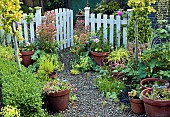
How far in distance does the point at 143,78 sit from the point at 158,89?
0.75 meters

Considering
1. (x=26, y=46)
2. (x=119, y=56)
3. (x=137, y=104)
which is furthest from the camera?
(x=26, y=46)

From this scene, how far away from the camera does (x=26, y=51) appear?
20.7ft

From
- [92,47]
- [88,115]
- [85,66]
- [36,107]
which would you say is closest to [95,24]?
[92,47]

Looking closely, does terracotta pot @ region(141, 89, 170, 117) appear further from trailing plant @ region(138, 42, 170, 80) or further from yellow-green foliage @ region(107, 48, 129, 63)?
yellow-green foliage @ region(107, 48, 129, 63)

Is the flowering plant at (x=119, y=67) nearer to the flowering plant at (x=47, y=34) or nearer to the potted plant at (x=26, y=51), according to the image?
the flowering plant at (x=47, y=34)

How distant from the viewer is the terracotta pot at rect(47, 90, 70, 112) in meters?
4.45

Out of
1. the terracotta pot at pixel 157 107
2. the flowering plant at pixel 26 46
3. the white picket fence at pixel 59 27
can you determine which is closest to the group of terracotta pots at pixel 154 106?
the terracotta pot at pixel 157 107

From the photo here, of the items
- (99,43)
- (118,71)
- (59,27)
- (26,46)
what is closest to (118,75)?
(118,71)

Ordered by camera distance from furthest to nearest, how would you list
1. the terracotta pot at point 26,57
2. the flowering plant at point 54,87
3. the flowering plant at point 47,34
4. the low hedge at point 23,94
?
the flowering plant at point 47,34 < the terracotta pot at point 26,57 < the flowering plant at point 54,87 < the low hedge at point 23,94

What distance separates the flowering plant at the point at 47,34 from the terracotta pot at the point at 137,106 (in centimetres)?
271

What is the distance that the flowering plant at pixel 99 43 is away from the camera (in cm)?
646

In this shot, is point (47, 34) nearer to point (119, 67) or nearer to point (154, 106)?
point (119, 67)

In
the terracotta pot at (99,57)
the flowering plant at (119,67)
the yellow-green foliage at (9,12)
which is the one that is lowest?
the flowering plant at (119,67)

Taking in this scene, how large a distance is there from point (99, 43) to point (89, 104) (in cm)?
212
